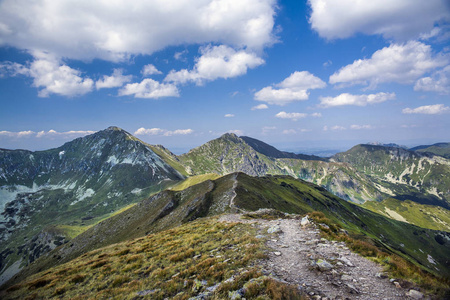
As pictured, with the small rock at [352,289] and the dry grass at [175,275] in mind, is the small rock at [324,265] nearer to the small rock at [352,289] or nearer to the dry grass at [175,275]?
the small rock at [352,289]

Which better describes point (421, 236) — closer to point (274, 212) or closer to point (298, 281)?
point (274, 212)

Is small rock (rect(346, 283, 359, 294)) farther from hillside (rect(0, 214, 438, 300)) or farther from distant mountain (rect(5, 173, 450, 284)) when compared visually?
distant mountain (rect(5, 173, 450, 284))

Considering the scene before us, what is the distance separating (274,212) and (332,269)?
27058 millimetres

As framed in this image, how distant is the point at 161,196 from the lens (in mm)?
86250

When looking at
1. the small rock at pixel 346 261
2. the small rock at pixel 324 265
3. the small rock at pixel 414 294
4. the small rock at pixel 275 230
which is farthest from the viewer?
the small rock at pixel 275 230

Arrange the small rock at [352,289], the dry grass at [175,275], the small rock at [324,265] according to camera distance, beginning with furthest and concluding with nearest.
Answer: the small rock at [324,265]
the dry grass at [175,275]
the small rock at [352,289]

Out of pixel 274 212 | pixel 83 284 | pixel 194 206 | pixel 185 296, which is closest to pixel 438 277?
pixel 185 296

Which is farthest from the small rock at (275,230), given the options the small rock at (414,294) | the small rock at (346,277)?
the small rock at (414,294)

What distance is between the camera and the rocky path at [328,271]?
32.4ft

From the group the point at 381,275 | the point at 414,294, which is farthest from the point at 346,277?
the point at 414,294

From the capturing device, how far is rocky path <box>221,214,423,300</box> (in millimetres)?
9875

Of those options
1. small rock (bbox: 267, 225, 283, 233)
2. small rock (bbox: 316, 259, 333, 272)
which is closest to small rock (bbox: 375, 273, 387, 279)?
small rock (bbox: 316, 259, 333, 272)

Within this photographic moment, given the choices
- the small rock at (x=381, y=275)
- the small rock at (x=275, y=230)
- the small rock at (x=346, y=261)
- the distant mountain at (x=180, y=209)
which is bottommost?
the distant mountain at (x=180, y=209)

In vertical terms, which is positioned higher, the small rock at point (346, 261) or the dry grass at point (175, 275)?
the small rock at point (346, 261)
